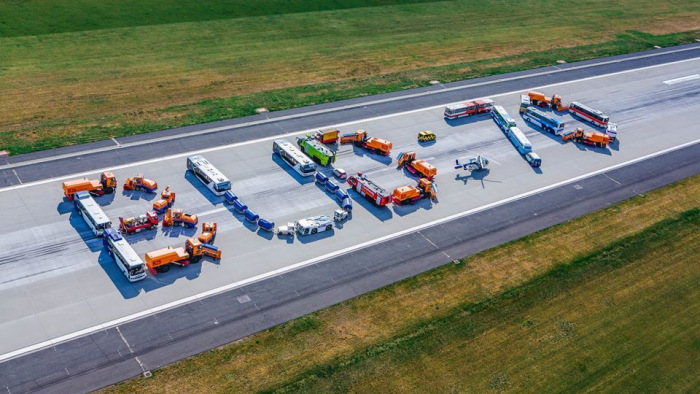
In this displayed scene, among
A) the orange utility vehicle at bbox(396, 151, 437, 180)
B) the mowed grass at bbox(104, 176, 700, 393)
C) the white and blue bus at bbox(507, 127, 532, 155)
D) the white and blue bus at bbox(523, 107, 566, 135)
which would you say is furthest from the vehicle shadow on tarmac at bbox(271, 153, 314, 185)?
the white and blue bus at bbox(523, 107, 566, 135)

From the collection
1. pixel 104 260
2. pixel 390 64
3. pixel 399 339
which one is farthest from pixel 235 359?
pixel 390 64

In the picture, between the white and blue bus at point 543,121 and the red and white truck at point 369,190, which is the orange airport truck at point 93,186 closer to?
the red and white truck at point 369,190

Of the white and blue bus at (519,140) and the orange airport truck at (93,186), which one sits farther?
the white and blue bus at (519,140)

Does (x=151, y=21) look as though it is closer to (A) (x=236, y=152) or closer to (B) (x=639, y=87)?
(A) (x=236, y=152)

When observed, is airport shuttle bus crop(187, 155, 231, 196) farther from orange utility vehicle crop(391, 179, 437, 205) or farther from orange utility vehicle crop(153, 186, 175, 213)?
orange utility vehicle crop(391, 179, 437, 205)

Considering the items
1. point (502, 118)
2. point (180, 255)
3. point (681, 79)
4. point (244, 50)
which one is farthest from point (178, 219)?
point (681, 79)

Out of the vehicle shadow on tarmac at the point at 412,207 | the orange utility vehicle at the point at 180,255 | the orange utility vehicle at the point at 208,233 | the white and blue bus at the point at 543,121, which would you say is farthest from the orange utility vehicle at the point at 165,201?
the white and blue bus at the point at 543,121
